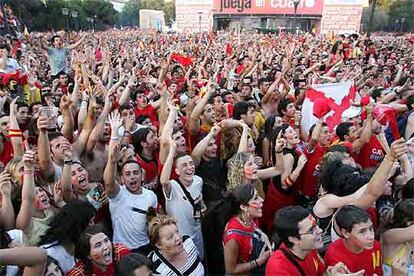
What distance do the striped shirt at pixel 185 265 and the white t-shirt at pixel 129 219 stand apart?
0.49 metres

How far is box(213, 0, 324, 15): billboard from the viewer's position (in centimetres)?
5764

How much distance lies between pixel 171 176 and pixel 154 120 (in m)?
2.27

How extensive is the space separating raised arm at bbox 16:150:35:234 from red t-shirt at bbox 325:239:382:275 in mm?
1794

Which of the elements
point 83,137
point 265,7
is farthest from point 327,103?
point 265,7

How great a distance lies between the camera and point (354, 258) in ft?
8.73

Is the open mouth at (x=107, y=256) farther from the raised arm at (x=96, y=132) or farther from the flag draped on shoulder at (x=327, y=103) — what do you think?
the flag draped on shoulder at (x=327, y=103)

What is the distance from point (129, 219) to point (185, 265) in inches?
26.4

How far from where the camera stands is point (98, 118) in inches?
181

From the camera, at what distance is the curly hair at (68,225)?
9.14 feet

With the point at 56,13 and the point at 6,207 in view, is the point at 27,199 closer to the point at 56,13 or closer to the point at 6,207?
the point at 6,207

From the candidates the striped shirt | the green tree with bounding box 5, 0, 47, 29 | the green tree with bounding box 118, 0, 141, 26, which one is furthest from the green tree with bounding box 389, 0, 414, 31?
the striped shirt

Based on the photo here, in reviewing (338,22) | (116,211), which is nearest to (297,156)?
(116,211)

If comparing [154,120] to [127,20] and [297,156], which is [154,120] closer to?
[297,156]

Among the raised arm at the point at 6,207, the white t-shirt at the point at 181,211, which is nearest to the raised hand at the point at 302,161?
the white t-shirt at the point at 181,211
